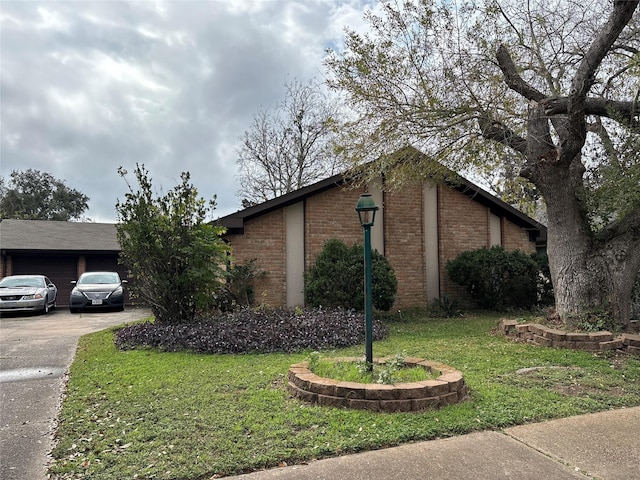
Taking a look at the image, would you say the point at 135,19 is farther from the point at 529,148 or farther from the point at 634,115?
the point at 634,115

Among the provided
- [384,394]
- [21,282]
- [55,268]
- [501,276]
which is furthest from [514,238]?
[55,268]

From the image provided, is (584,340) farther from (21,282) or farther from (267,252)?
(21,282)

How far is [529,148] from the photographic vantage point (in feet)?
28.6

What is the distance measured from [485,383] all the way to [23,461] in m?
4.46

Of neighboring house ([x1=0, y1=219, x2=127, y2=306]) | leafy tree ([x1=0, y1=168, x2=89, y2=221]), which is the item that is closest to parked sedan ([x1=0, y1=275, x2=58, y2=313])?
neighboring house ([x1=0, y1=219, x2=127, y2=306])

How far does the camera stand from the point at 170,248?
9.04 m

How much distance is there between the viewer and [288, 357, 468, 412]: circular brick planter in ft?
13.8

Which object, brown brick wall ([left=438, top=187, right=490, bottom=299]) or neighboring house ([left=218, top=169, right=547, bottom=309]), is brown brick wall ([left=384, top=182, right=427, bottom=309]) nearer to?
neighboring house ([left=218, top=169, right=547, bottom=309])

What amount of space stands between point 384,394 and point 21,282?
16373mm

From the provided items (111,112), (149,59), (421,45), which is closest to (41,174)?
(111,112)

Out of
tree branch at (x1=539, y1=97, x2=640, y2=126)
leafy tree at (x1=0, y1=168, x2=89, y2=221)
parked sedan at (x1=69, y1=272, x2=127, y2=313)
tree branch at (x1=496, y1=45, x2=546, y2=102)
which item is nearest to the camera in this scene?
tree branch at (x1=539, y1=97, x2=640, y2=126)

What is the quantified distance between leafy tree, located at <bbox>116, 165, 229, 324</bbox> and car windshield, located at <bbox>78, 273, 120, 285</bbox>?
27.8 ft

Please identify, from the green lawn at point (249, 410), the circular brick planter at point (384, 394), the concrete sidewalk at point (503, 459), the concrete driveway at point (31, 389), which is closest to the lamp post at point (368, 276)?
the circular brick planter at point (384, 394)

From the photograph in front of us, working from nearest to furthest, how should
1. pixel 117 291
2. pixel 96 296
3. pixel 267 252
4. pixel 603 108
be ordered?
pixel 603 108, pixel 267 252, pixel 96 296, pixel 117 291
